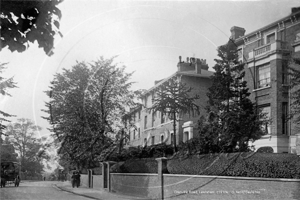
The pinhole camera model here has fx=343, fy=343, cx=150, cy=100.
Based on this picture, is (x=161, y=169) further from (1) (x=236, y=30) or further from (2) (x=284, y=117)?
(1) (x=236, y=30)

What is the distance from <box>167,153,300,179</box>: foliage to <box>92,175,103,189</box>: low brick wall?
9.93 meters

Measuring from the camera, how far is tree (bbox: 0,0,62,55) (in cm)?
553

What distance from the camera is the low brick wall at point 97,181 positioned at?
23.4 metres

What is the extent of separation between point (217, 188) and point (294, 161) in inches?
116

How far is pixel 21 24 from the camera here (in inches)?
221

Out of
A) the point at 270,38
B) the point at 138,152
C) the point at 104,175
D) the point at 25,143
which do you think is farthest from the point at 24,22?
the point at 25,143

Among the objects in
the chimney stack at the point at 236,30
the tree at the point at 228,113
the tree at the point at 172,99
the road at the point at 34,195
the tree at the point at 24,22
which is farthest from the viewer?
the chimney stack at the point at 236,30

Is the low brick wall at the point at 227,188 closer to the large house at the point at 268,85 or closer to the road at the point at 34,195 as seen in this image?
the large house at the point at 268,85

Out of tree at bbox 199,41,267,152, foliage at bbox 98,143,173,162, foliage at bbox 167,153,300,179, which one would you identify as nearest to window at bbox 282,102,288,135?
tree at bbox 199,41,267,152

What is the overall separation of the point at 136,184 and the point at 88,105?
6035 mm

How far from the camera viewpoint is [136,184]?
1722 centimetres

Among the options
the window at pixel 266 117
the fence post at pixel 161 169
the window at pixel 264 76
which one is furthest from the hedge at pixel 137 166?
the window at pixel 264 76

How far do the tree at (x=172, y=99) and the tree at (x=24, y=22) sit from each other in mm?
A: 9164

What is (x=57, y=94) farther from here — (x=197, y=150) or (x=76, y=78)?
(x=197, y=150)
